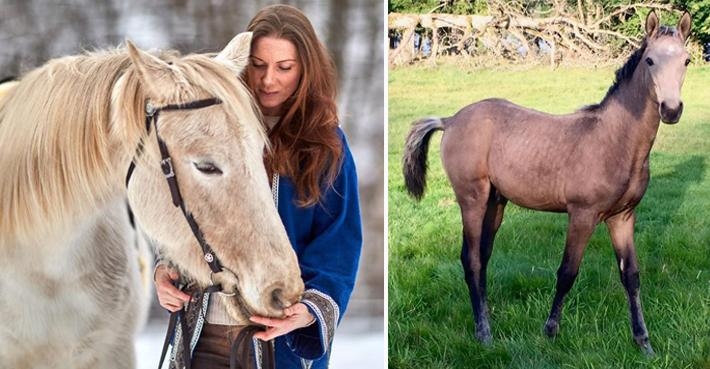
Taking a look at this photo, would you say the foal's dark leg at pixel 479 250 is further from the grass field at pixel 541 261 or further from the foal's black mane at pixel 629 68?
the foal's black mane at pixel 629 68

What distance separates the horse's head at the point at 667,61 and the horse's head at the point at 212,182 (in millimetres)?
1199

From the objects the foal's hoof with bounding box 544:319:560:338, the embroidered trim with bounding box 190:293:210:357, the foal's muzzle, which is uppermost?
the foal's muzzle

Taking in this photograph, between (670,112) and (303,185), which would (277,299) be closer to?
(303,185)

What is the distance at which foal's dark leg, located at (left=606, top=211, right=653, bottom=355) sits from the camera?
75.8 inches

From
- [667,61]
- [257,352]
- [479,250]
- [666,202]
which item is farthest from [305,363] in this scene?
[667,61]

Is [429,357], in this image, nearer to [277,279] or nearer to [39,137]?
[277,279]

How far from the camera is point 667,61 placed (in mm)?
1841

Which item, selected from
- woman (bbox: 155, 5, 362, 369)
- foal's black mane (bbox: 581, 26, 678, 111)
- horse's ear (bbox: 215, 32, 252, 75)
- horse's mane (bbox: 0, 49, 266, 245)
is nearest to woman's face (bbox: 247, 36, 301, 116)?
woman (bbox: 155, 5, 362, 369)

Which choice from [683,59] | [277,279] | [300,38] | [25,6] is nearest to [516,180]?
[683,59]

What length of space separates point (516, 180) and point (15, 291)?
4.40ft

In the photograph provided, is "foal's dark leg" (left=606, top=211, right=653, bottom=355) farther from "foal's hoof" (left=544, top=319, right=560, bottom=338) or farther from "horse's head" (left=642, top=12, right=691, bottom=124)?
"horse's head" (left=642, top=12, right=691, bottom=124)

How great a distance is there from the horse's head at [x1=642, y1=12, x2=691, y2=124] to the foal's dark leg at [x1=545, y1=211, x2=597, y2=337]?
0.36 m

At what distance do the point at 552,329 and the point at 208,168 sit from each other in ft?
4.07

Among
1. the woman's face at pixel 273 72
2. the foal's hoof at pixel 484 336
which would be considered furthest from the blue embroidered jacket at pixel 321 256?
the foal's hoof at pixel 484 336
